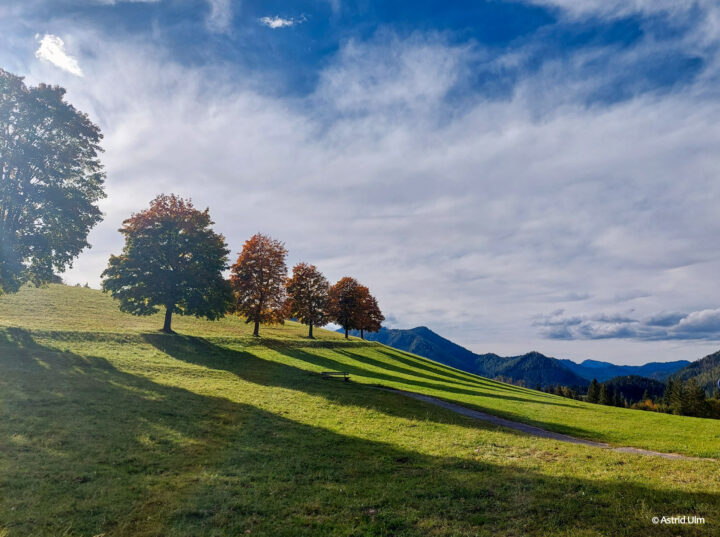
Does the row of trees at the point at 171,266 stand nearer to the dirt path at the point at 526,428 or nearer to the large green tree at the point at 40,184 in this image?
the large green tree at the point at 40,184

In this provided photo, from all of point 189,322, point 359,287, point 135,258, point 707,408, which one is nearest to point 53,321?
point 135,258

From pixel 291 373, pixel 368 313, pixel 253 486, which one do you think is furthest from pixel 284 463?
pixel 368 313

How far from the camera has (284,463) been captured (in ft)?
44.9

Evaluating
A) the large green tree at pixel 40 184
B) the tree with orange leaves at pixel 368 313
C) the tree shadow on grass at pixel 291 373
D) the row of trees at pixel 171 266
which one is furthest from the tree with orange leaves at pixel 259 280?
the tree with orange leaves at pixel 368 313

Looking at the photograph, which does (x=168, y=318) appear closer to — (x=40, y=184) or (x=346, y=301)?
(x=40, y=184)

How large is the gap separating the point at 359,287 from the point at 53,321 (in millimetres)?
51740

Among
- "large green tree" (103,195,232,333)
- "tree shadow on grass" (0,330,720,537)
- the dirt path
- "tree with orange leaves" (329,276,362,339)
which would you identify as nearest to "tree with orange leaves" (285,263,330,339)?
"tree with orange leaves" (329,276,362,339)

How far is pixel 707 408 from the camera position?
350ft

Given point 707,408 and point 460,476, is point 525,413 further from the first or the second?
point 707,408

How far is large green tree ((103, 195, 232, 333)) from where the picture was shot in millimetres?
39062

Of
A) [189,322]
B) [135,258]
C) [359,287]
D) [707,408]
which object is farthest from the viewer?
[707,408]

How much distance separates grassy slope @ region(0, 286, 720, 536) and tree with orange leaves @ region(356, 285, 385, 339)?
1887 inches

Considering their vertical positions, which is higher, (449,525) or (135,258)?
(135,258)

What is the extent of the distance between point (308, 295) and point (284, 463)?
5232 centimetres
